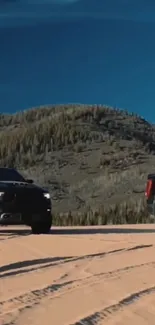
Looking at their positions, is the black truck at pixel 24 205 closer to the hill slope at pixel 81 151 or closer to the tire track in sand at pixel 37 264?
the tire track in sand at pixel 37 264

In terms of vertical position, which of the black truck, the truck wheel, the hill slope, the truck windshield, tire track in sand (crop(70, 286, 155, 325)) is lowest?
tire track in sand (crop(70, 286, 155, 325))

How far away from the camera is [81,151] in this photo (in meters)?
49.3

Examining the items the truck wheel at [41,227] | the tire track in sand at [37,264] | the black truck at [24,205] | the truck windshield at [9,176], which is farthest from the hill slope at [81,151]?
the tire track in sand at [37,264]

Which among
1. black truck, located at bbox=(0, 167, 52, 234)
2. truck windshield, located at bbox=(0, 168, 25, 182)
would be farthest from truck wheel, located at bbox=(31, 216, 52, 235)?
truck windshield, located at bbox=(0, 168, 25, 182)

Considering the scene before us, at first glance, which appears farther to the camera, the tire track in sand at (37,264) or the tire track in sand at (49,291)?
the tire track in sand at (37,264)

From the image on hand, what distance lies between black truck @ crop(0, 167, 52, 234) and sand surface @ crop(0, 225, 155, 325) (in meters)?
1.46

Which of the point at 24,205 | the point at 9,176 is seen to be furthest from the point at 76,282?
the point at 9,176

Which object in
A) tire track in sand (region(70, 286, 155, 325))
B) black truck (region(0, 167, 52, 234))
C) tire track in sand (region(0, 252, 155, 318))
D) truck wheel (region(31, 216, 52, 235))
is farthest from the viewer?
truck wheel (region(31, 216, 52, 235))

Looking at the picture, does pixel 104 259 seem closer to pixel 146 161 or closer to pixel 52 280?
pixel 52 280

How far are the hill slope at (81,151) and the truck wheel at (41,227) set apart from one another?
15.2 meters

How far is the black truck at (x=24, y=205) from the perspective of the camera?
1405cm

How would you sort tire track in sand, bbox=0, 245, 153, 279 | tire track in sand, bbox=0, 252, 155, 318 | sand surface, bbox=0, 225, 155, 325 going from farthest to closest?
tire track in sand, bbox=0, 245, 153, 279 < tire track in sand, bbox=0, 252, 155, 318 < sand surface, bbox=0, 225, 155, 325

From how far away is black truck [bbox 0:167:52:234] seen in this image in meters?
14.1

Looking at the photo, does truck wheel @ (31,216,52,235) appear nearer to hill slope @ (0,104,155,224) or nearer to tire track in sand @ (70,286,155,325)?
tire track in sand @ (70,286,155,325)
